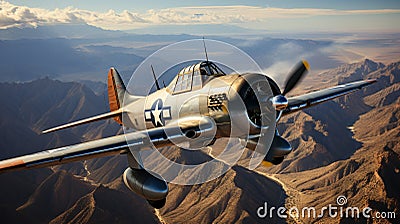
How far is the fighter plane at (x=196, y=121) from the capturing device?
14.6 m

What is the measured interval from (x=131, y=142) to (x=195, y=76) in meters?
4.50

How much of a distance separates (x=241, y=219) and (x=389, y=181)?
53.4 m

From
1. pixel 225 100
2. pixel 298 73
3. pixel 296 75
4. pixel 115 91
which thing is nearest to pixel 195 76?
pixel 225 100

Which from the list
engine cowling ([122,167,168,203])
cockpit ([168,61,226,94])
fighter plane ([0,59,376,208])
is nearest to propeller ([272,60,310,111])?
fighter plane ([0,59,376,208])

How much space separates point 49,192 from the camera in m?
123

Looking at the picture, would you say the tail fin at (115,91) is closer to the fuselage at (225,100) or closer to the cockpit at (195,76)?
the fuselage at (225,100)

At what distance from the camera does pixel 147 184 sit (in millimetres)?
16875

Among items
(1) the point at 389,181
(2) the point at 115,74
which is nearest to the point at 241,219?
(1) the point at 389,181

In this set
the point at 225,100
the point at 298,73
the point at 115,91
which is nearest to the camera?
the point at 225,100

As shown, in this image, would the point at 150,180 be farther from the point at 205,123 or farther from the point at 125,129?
the point at 125,129

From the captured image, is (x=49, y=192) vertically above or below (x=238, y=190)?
below

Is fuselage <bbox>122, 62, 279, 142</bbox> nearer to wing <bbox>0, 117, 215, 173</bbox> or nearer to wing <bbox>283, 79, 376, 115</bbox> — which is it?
wing <bbox>0, 117, 215, 173</bbox>

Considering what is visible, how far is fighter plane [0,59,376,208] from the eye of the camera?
14602mm

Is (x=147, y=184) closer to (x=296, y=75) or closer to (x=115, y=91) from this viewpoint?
(x=296, y=75)
